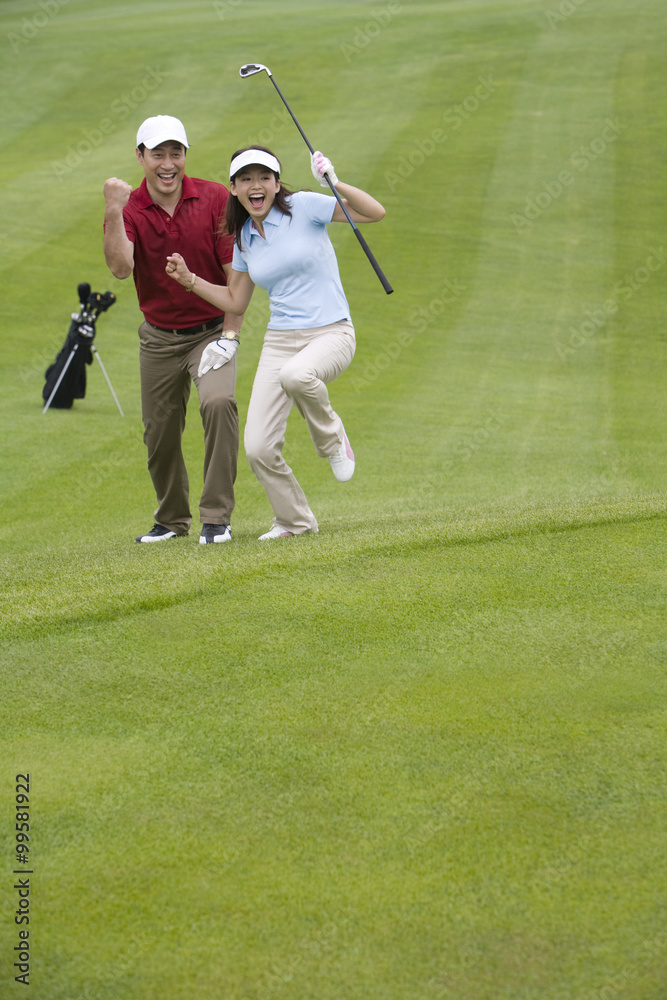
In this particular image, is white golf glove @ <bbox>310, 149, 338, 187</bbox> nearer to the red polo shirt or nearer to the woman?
the woman

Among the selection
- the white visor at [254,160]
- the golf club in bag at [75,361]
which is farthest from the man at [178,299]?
the golf club in bag at [75,361]

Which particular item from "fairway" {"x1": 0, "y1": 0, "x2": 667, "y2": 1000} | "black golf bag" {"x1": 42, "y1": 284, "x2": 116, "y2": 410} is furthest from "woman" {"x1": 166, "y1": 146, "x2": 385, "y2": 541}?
"black golf bag" {"x1": 42, "y1": 284, "x2": 116, "y2": 410}

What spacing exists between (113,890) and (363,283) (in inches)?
765

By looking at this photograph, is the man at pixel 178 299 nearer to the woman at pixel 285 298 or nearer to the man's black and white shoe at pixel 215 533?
the man's black and white shoe at pixel 215 533

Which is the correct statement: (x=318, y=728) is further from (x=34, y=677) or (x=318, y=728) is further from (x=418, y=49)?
(x=418, y=49)

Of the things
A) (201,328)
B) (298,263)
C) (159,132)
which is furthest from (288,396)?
(159,132)

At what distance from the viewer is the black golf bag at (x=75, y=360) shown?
44.9 ft

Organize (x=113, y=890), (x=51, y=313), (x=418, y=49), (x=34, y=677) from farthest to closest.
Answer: (x=418, y=49)
(x=51, y=313)
(x=34, y=677)
(x=113, y=890)

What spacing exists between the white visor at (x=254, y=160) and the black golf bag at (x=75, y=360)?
7462 millimetres

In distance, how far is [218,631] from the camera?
470cm

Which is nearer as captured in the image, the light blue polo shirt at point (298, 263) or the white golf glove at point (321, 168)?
the light blue polo shirt at point (298, 263)

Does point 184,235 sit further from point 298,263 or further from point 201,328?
point 298,263

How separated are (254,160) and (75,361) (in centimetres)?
782

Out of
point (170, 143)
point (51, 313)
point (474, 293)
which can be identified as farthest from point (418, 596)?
point (474, 293)
